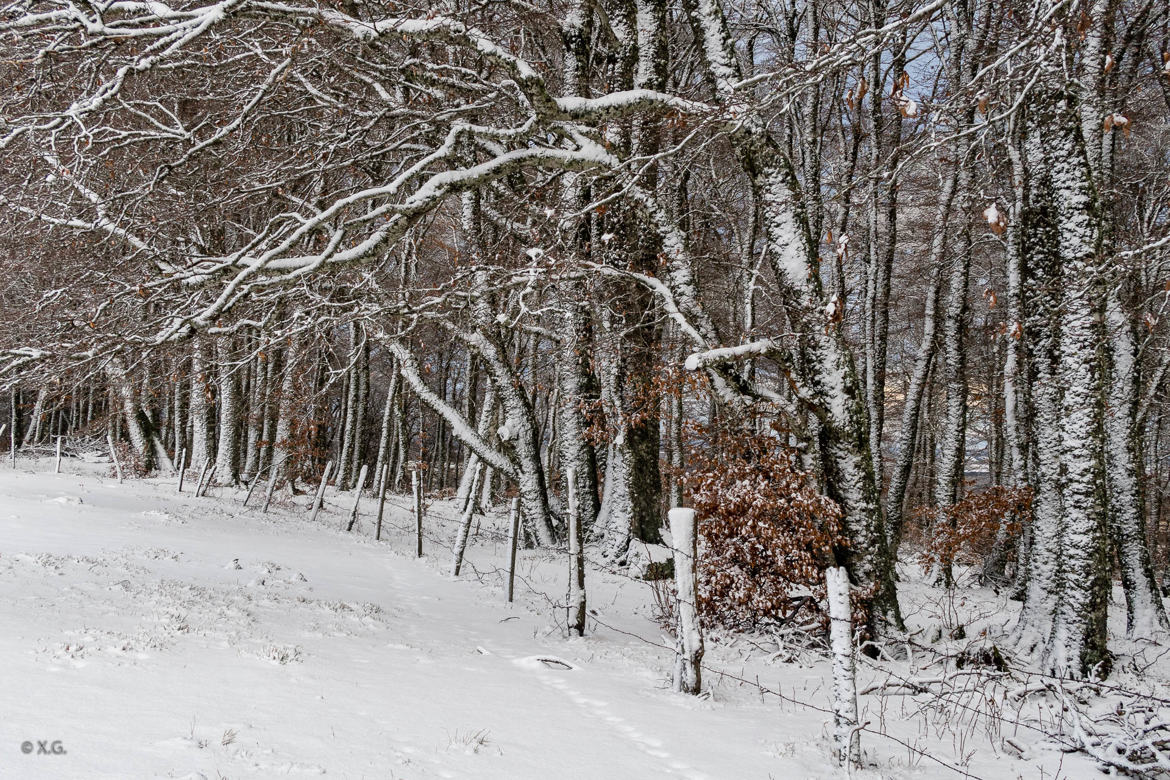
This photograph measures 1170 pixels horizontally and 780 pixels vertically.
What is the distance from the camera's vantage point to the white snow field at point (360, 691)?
3.33 metres

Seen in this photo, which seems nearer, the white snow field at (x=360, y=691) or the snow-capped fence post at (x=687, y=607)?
the white snow field at (x=360, y=691)

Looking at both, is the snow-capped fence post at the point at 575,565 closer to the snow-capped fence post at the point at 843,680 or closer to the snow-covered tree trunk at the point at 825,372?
the snow-covered tree trunk at the point at 825,372

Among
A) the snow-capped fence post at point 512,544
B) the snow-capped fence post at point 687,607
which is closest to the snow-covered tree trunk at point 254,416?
the snow-capped fence post at point 512,544

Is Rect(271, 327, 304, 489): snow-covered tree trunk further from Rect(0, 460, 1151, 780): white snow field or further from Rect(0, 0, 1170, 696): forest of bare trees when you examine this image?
Rect(0, 460, 1151, 780): white snow field

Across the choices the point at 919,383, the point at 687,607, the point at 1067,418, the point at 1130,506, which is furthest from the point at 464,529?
the point at 1130,506

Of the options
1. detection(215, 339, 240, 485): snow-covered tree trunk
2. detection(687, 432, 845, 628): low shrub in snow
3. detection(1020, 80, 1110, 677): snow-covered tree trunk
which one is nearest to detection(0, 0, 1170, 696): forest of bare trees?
detection(1020, 80, 1110, 677): snow-covered tree trunk

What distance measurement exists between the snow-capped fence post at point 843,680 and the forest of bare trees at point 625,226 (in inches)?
83.7

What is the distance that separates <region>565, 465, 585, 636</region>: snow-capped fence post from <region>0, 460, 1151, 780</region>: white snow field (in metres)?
0.27

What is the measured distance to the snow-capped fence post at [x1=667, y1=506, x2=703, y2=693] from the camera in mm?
5285

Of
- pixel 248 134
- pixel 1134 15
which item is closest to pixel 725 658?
pixel 248 134

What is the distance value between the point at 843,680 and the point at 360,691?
307 cm

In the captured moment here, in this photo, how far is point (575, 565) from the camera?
24.3ft

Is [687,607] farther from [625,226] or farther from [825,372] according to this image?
[625,226]

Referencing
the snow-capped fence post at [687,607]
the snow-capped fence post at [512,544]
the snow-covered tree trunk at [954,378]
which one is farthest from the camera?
the snow-covered tree trunk at [954,378]
